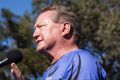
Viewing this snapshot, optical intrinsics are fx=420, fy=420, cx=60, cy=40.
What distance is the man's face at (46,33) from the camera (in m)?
2.88

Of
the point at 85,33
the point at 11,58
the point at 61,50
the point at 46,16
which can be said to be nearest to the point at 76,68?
the point at 61,50

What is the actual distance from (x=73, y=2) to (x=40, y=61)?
14.0ft

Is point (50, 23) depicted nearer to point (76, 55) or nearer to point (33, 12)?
point (76, 55)

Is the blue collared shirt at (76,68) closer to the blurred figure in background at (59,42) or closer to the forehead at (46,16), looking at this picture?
the blurred figure in background at (59,42)

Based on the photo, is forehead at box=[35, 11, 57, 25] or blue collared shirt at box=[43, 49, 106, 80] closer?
blue collared shirt at box=[43, 49, 106, 80]

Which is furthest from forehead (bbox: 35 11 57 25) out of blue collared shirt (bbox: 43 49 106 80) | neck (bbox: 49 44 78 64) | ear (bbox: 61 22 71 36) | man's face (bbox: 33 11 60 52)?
blue collared shirt (bbox: 43 49 106 80)

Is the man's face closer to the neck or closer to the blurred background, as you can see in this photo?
the neck

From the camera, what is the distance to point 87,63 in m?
2.66

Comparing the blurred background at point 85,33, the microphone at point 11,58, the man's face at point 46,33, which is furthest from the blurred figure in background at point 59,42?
the blurred background at point 85,33

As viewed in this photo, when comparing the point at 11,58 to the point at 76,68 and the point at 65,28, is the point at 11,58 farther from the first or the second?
the point at 76,68

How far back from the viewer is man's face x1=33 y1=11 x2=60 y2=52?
2879 millimetres

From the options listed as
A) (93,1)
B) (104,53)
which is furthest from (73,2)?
(104,53)

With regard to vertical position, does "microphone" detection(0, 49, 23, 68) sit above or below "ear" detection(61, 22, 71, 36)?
below

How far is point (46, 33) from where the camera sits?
2.89 meters
